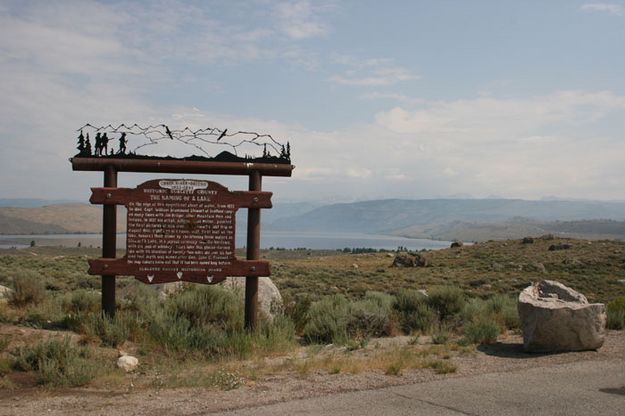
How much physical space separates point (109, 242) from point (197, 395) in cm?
422

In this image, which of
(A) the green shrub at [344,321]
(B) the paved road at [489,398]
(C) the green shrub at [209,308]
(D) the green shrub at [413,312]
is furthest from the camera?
(D) the green shrub at [413,312]

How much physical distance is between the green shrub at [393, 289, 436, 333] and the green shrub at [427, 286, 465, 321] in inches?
A: 7.8

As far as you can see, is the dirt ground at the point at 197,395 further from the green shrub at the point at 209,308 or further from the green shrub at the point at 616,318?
the green shrub at the point at 616,318

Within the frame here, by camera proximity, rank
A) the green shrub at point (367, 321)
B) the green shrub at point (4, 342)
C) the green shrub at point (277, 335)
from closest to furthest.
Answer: the green shrub at point (4, 342), the green shrub at point (277, 335), the green shrub at point (367, 321)

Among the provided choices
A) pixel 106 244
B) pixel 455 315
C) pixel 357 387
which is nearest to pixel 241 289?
pixel 106 244

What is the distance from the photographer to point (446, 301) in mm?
13500

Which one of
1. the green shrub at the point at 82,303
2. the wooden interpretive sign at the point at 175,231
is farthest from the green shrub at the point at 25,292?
the wooden interpretive sign at the point at 175,231

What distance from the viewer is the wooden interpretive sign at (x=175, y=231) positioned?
31.0 ft

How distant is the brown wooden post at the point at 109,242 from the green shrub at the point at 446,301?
7029 millimetres

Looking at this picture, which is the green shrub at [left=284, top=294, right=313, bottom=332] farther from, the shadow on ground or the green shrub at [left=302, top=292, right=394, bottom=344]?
the shadow on ground

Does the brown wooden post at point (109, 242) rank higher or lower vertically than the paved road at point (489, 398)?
higher

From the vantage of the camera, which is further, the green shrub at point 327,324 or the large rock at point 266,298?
the large rock at point 266,298

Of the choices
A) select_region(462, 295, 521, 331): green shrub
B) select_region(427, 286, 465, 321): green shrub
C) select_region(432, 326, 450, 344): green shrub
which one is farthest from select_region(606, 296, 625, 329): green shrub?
select_region(432, 326, 450, 344): green shrub

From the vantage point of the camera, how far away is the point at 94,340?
8781mm
